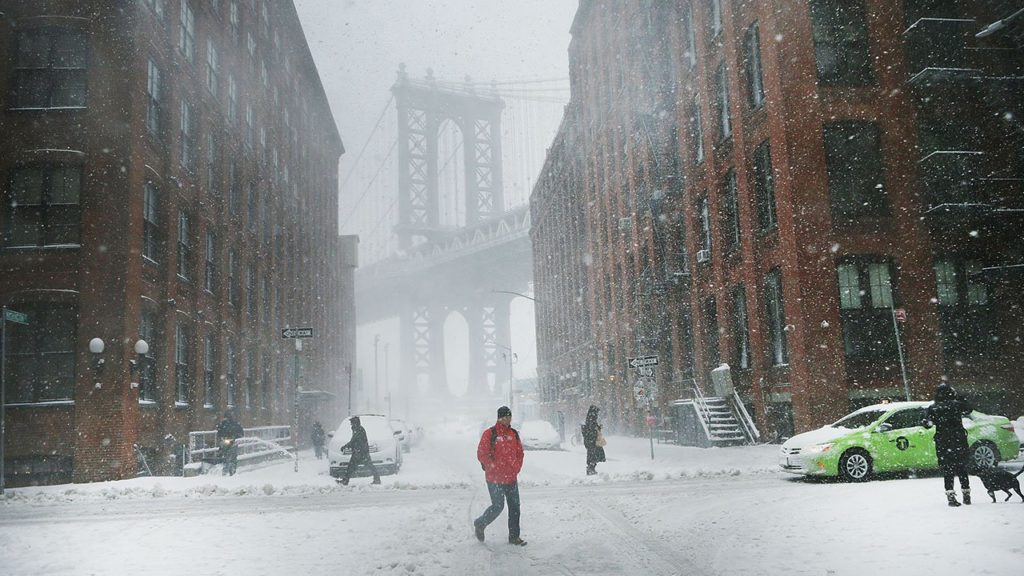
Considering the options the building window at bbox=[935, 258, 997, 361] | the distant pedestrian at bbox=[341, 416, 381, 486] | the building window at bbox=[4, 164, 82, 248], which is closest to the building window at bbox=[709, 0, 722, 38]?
the building window at bbox=[935, 258, 997, 361]

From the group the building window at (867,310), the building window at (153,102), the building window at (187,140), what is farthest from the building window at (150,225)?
the building window at (867,310)

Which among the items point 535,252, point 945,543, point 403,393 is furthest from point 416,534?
point 403,393

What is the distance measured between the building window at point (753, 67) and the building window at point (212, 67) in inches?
739

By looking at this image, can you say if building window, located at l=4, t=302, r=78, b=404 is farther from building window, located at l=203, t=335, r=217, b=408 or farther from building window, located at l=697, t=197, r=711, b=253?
building window, located at l=697, t=197, r=711, b=253

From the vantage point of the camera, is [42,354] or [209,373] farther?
[209,373]

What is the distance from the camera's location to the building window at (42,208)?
20281mm

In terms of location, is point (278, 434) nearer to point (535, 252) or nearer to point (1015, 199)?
point (1015, 199)

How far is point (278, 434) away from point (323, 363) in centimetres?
2011

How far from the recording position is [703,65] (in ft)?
94.7

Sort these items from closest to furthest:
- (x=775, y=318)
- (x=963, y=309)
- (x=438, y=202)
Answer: (x=963, y=309), (x=775, y=318), (x=438, y=202)

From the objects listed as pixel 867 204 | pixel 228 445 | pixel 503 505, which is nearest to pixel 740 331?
pixel 867 204

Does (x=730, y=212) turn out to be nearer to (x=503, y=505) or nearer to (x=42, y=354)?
(x=503, y=505)

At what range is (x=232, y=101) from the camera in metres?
34.5

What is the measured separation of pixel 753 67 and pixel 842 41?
2.86 meters
